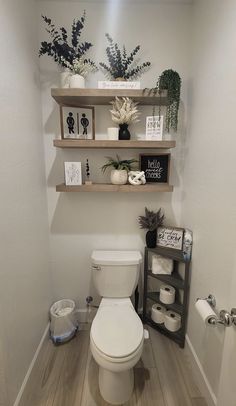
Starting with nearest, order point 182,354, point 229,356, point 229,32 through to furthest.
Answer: point 229,356 < point 229,32 < point 182,354

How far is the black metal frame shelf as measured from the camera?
5.30 feet

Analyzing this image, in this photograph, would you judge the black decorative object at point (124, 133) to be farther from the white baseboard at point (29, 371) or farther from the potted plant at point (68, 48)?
the white baseboard at point (29, 371)

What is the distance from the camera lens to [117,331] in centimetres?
132

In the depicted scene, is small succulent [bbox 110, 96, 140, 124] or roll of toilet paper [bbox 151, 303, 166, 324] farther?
roll of toilet paper [bbox 151, 303, 166, 324]

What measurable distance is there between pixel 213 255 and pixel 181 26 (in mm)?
1642

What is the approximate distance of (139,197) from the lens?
1792 mm

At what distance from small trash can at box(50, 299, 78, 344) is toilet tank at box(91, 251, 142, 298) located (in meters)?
0.36

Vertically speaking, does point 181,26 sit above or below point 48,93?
above

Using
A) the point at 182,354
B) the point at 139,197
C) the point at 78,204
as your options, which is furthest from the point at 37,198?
the point at 182,354

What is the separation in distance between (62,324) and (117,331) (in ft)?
2.10

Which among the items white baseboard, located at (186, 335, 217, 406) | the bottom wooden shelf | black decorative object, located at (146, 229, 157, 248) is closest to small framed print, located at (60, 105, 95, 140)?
black decorative object, located at (146, 229, 157, 248)

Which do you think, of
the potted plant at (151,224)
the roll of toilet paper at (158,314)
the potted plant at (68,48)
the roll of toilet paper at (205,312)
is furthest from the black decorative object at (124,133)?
the roll of toilet paper at (158,314)

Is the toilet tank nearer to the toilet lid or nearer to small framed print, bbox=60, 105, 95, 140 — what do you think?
the toilet lid

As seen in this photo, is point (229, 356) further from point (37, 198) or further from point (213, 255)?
point (37, 198)
